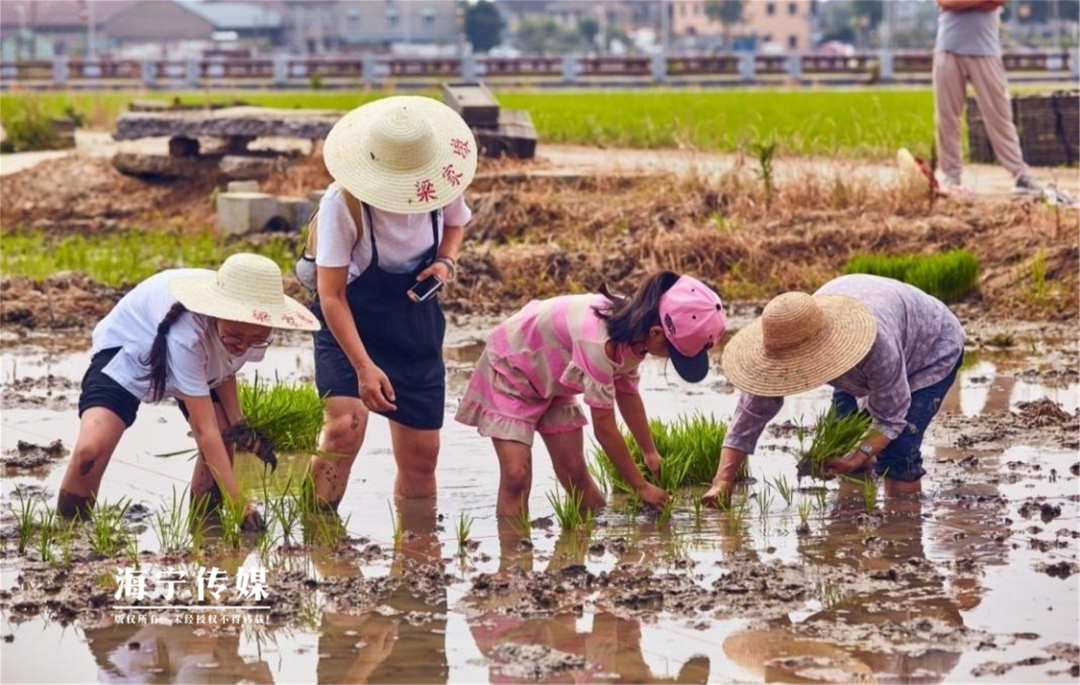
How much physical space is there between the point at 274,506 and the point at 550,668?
1436 mm

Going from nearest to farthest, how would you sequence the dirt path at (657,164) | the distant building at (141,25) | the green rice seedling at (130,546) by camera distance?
the green rice seedling at (130,546) < the dirt path at (657,164) < the distant building at (141,25)

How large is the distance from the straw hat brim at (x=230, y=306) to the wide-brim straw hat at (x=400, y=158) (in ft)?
1.31

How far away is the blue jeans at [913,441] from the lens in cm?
576

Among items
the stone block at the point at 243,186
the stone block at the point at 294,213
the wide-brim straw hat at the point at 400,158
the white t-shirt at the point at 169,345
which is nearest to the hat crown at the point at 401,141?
the wide-brim straw hat at the point at 400,158

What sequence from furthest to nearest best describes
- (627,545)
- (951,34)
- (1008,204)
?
(951,34) < (1008,204) < (627,545)

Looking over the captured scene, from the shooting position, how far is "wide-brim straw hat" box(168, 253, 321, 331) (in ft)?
16.9

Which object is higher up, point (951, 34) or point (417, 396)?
point (951, 34)

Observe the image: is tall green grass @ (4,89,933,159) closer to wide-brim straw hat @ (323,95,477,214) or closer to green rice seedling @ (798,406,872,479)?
green rice seedling @ (798,406,872,479)

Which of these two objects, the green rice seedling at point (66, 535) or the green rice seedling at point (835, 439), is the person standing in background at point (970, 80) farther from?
the green rice seedling at point (66, 535)

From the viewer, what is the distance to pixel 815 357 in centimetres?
537

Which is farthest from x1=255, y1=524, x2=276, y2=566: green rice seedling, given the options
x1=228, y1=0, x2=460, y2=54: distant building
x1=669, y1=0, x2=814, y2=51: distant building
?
x1=669, y1=0, x2=814, y2=51: distant building

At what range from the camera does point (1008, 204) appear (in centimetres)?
1061

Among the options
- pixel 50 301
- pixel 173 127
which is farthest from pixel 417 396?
pixel 173 127

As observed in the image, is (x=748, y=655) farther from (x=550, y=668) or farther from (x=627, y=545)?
(x=627, y=545)
